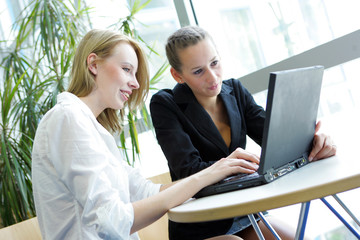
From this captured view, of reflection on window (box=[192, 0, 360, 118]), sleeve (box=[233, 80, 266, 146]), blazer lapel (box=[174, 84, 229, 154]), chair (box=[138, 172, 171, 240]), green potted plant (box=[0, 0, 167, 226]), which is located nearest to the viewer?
blazer lapel (box=[174, 84, 229, 154])

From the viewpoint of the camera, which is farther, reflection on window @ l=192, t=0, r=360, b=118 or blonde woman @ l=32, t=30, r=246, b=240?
reflection on window @ l=192, t=0, r=360, b=118

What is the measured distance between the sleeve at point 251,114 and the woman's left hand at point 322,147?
0.50 m

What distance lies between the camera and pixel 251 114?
1784mm

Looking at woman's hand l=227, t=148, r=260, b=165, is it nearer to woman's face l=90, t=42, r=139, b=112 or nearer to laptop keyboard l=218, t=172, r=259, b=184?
laptop keyboard l=218, t=172, r=259, b=184

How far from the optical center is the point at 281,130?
3.23 feet

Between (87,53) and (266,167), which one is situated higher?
(87,53)

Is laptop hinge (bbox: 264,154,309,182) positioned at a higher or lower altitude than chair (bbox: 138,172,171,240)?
higher

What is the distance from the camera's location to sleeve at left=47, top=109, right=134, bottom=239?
1000mm

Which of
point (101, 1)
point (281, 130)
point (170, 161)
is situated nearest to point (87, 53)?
point (170, 161)

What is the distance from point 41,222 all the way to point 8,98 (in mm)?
1788

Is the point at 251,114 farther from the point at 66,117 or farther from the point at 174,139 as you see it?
the point at 66,117

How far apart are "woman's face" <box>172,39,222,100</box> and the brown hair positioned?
0.06 feet

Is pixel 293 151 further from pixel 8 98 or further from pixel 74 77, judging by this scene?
pixel 8 98

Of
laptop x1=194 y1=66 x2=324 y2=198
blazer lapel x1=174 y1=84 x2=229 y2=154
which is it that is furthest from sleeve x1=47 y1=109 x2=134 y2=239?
blazer lapel x1=174 y1=84 x2=229 y2=154
